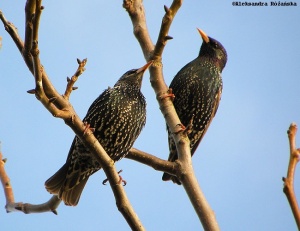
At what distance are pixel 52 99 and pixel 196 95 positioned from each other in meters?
2.46

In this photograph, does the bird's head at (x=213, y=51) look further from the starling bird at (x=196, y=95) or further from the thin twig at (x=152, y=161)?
the thin twig at (x=152, y=161)

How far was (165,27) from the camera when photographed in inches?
151

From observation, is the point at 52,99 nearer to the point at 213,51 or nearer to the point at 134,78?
the point at 134,78

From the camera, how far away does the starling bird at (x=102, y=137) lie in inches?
181

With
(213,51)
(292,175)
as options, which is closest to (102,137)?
(213,51)

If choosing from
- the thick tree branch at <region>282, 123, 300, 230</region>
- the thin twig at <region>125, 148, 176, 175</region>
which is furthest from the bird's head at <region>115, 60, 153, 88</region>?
the thick tree branch at <region>282, 123, 300, 230</region>

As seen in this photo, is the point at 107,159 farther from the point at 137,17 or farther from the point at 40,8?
the point at 137,17

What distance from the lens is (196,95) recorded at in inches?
210

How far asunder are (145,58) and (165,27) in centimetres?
78

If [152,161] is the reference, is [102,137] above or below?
above

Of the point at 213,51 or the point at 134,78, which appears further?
the point at 213,51

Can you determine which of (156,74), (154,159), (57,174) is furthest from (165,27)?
(57,174)

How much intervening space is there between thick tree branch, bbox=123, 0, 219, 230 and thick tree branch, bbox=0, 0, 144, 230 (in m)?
0.41

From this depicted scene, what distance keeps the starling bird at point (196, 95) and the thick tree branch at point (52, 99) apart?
1882mm
